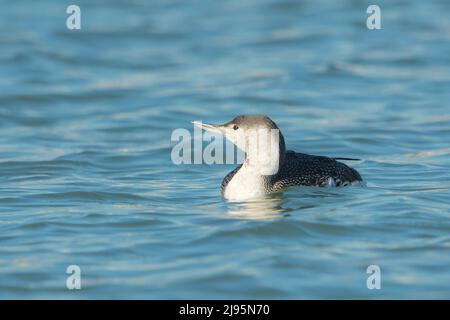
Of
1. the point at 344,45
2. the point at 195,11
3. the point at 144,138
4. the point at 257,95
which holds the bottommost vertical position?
the point at 144,138

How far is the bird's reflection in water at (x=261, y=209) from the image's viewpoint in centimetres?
876

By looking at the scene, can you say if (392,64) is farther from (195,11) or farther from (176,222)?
(176,222)

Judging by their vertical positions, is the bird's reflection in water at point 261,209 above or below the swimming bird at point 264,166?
below

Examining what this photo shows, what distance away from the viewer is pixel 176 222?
8.76 meters

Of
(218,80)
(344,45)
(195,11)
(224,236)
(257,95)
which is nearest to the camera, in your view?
(224,236)

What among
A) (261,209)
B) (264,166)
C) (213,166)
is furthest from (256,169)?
(213,166)

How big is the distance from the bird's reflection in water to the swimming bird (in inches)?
2.4

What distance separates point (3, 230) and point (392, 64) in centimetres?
977

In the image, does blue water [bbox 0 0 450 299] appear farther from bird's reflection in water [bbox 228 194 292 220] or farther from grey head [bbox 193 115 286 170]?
grey head [bbox 193 115 286 170]

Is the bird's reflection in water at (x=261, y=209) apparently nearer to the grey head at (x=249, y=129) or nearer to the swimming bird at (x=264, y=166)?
the swimming bird at (x=264, y=166)

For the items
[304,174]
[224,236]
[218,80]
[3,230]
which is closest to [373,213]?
[304,174]

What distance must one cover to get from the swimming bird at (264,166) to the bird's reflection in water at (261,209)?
6 cm

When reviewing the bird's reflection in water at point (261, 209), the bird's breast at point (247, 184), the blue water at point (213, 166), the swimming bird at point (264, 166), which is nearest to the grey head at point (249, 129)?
the swimming bird at point (264, 166)

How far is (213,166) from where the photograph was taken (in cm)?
1135
